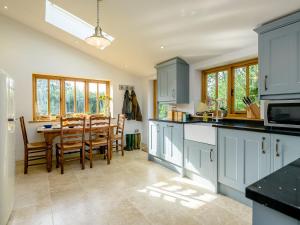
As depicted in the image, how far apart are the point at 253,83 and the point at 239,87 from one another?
0.81ft

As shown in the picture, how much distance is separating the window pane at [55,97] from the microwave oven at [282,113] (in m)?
4.26

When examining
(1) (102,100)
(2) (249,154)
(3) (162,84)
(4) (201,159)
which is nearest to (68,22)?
(1) (102,100)

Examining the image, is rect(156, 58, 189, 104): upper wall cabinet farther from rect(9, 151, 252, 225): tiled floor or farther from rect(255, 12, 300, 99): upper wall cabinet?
rect(255, 12, 300, 99): upper wall cabinet

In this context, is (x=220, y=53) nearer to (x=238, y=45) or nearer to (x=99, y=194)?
(x=238, y=45)

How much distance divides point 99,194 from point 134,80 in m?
3.57

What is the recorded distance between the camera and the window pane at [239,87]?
3.04 metres

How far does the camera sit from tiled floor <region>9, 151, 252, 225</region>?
6.36 ft

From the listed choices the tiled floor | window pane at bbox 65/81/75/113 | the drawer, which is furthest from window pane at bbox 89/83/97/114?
the drawer

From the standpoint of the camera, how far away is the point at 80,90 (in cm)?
475

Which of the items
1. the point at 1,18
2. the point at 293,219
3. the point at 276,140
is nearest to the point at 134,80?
the point at 1,18

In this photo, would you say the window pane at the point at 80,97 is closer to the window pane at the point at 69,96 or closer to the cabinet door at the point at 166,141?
the window pane at the point at 69,96

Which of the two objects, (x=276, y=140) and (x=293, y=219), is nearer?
(x=293, y=219)

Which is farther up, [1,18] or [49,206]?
[1,18]

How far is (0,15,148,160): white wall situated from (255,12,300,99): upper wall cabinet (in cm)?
384
